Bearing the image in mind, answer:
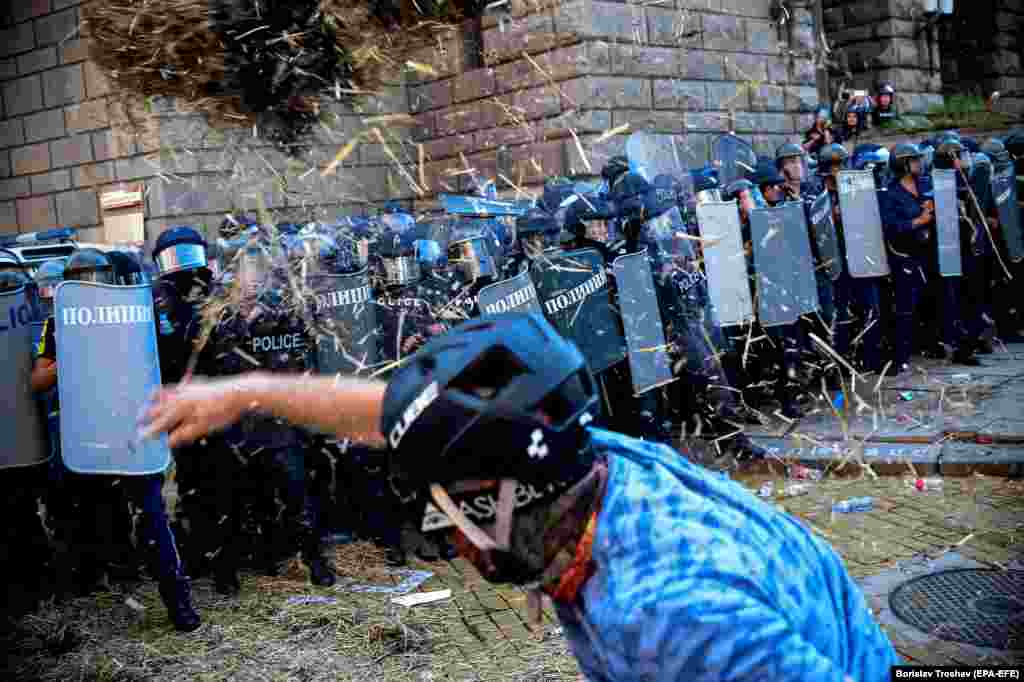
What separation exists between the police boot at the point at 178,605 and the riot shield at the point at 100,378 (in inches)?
24.1

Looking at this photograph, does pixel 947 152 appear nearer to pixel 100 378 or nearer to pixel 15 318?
pixel 100 378

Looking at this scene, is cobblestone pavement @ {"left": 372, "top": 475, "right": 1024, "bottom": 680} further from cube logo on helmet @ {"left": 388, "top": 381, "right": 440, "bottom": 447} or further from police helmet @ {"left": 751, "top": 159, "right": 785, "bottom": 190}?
police helmet @ {"left": 751, "top": 159, "right": 785, "bottom": 190}

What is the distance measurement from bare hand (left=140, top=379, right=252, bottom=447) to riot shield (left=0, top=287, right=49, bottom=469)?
4.37 metres

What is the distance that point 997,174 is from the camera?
1032 centimetres

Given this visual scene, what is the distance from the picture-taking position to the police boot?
5.16 meters

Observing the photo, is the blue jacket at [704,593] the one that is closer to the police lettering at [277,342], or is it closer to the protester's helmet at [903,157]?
the police lettering at [277,342]

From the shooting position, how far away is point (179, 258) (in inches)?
236

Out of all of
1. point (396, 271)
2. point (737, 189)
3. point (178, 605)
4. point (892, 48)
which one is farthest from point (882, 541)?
point (892, 48)

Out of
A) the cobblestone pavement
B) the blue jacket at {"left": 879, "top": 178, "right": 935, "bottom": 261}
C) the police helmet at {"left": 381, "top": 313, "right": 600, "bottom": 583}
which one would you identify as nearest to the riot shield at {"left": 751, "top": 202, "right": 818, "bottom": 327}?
the blue jacket at {"left": 879, "top": 178, "right": 935, "bottom": 261}

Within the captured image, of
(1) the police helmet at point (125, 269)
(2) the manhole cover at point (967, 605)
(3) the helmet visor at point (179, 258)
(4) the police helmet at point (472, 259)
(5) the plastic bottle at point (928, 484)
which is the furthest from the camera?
(4) the police helmet at point (472, 259)

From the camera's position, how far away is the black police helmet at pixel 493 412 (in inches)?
51.6

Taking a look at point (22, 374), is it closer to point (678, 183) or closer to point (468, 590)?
point (468, 590)

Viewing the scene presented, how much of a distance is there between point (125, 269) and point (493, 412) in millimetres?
5111

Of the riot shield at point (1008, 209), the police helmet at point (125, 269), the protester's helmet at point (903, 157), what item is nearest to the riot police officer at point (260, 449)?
the police helmet at point (125, 269)
